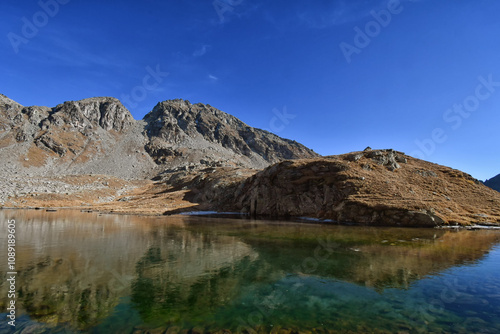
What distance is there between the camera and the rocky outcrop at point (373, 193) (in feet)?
128

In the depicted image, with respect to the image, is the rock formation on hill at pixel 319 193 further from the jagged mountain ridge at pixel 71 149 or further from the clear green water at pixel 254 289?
the clear green water at pixel 254 289

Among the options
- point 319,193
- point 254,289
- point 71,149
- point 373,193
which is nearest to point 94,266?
point 254,289

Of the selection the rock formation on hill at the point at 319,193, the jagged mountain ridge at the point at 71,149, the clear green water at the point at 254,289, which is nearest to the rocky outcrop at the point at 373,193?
the rock formation on hill at the point at 319,193

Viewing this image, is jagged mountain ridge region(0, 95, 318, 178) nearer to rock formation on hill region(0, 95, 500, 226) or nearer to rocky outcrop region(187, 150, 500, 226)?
rock formation on hill region(0, 95, 500, 226)

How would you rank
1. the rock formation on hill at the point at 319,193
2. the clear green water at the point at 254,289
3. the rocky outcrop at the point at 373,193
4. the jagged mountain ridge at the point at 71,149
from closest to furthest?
the clear green water at the point at 254,289
the rocky outcrop at the point at 373,193
the rock formation on hill at the point at 319,193
the jagged mountain ridge at the point at 71,149

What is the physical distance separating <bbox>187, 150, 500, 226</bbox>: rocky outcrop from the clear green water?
66.0 ft

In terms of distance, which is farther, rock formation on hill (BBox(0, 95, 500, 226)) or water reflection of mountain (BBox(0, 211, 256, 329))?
rock formation on hill (BBox(0, 95, 500, 226))

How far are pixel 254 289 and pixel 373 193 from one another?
38.3 metres

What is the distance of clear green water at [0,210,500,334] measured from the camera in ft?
27.4

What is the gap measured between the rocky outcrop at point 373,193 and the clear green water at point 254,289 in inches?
791

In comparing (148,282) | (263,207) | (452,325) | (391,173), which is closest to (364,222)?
(391,173)

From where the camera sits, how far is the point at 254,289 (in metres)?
11.6

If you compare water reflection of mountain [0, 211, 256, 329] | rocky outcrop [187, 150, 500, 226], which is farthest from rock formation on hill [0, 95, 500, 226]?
water reflection of mountain [0, 211, 256, 329]

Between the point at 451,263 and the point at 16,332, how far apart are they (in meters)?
21.5
